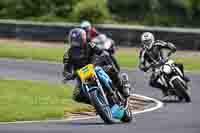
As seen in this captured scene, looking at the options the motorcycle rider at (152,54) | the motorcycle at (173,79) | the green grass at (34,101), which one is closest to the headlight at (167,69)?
the motorcycle at (173,79)

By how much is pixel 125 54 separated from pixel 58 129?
18.4 meters

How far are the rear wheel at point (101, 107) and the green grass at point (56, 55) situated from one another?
521 inches

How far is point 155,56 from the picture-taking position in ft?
67.6

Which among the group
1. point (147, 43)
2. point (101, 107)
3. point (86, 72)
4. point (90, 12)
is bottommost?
point (90, 12)

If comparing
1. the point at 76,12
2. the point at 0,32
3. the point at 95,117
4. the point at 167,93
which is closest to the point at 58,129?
the point at 95,117

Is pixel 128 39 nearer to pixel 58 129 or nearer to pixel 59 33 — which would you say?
pixel 59 33

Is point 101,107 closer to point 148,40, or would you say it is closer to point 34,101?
point 34,101

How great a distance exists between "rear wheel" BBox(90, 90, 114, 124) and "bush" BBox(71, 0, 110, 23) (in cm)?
2513

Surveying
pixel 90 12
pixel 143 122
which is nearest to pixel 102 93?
pixel 143 122

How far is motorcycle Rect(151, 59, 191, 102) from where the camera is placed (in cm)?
2009

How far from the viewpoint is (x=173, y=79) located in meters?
20.4

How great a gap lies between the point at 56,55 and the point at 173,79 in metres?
11.1

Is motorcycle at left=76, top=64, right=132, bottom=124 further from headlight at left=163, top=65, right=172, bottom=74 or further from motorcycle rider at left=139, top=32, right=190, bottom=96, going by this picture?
headlight at left=163, top=65, right=172, bottom=74

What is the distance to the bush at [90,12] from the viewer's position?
4022 centimetres
